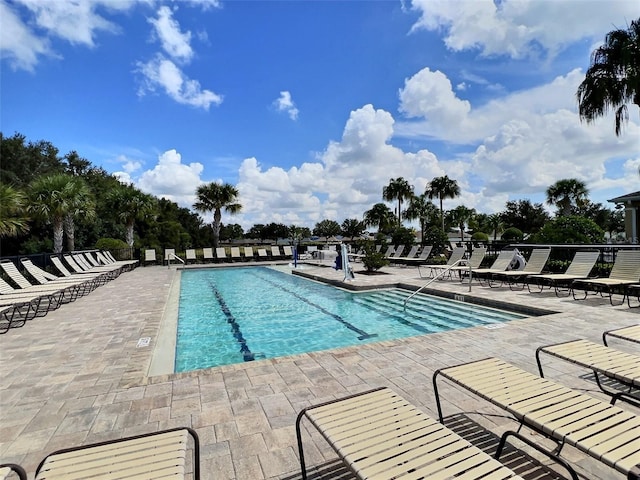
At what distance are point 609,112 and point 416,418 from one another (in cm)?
1500

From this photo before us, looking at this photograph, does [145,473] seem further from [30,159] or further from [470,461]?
[30,159]

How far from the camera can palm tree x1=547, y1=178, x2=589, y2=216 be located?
31.4 m

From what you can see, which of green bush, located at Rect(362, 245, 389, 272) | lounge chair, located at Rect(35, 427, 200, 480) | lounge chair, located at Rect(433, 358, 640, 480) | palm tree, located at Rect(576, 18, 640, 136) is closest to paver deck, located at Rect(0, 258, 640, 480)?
lounge chair, located at Rect(433, 358, 640, 480)

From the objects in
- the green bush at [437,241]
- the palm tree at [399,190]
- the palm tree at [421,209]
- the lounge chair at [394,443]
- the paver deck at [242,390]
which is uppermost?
the palm tree at [399,190]

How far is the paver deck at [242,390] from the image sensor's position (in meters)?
2.40

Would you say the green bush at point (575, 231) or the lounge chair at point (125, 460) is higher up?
the green bush at point (575, 231)

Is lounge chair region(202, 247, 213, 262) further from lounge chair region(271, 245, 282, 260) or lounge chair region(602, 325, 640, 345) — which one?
lounge chair region(602, 325, 640, 345)

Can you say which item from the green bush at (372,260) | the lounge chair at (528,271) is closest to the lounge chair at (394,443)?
the lounge chair at (528,271)

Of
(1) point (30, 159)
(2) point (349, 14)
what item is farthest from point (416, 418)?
(1) point (30, 159)

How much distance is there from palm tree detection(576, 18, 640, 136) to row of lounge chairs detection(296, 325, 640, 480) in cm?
1319

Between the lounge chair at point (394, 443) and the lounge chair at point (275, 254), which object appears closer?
the lounge chair at point (394, 443)

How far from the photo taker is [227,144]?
2122 cm

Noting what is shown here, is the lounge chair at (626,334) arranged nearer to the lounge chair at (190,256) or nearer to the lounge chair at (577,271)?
the lounge chair at (577,271)

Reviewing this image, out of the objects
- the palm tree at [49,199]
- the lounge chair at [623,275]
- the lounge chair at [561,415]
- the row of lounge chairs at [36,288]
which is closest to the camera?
the lounge chair at [561,415]
